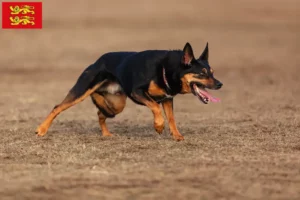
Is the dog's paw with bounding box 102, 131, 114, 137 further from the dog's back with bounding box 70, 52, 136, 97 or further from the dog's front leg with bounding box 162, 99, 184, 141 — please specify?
the dog's front leg with bounding box 162, 99, 184, 141

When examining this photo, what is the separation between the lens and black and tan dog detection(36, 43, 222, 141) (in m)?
9.48

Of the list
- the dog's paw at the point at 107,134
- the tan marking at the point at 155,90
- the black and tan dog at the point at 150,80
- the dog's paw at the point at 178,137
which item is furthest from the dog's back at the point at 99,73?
the dog's paw at the point at 178,137

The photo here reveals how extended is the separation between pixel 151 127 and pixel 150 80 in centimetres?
223

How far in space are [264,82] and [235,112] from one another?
7056 millimetres

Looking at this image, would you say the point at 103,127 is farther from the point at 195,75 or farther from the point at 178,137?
the point at 195,75

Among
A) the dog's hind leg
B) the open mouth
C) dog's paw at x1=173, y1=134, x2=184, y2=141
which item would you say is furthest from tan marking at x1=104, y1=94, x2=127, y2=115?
the open mouth

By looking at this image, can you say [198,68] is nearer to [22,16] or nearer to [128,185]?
[128,185]

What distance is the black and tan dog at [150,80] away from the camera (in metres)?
9.48

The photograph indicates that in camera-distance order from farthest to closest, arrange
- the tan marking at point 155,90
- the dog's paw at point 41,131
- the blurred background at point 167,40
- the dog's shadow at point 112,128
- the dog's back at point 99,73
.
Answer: the blurred background at point 167,40, the dog's shadow at point 112,128, the dog's paw at point 41,131, the dog's back at point 99,73, the tan marking at point 155,90

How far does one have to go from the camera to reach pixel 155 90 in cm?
969

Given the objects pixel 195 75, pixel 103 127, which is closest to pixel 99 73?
pixel 103 127

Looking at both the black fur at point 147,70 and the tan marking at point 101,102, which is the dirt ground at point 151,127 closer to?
the tan marking at point 101,102

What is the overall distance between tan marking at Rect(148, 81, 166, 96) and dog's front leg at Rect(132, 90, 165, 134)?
76 millimetres

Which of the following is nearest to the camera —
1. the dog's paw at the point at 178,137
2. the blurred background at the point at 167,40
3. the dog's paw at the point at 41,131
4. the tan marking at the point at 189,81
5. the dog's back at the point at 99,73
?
the tan marking at the point at 189,81
